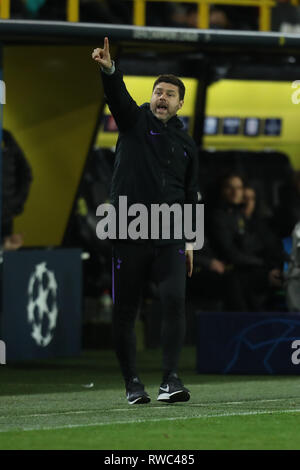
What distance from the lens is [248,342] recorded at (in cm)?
1012

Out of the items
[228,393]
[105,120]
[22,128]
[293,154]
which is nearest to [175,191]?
[228,393]

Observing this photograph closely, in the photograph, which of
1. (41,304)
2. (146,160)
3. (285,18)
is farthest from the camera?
(285,18)

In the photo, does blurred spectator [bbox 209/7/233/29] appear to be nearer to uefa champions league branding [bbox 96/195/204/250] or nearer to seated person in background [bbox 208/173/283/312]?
seated person in background [bbox 208/173/283/312]

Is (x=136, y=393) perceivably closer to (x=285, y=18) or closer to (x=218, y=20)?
(x=285, y=18)

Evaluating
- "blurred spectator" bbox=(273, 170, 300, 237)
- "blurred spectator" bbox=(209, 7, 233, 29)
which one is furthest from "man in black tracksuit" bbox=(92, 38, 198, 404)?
"blurred spectator" bbox=(273, 170, 300, 237)

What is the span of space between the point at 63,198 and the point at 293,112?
364 centimetres

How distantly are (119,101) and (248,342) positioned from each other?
132 inches

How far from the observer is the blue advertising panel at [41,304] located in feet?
36.5

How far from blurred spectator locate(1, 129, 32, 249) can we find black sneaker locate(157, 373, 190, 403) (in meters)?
4.51

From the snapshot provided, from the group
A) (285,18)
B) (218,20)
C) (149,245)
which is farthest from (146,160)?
(218,20)

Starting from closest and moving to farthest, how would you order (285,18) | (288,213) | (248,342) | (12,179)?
1. (248,342)
2. (285,18)
3. (12,179)
4. (288,213)

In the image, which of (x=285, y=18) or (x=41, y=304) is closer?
(x=41, y=304)

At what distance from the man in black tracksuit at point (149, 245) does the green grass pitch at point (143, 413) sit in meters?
0.30

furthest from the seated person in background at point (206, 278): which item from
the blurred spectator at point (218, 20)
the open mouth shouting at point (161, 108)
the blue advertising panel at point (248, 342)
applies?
the open mouth shouting at point (161, 108)
